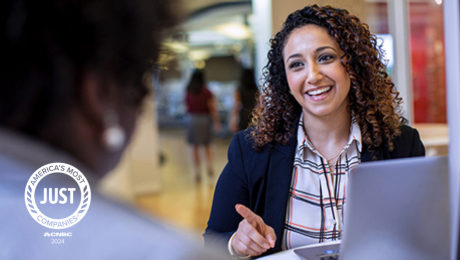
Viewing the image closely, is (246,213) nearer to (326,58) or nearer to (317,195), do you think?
(317,195)

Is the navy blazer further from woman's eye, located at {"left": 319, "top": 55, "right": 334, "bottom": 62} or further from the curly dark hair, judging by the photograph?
woman's eye, located at {"left": 319, "top": 55, "right": 334, "bottom": 62}

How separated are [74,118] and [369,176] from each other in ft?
1.39

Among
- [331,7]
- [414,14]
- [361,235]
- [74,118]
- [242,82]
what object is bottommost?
[361,235]

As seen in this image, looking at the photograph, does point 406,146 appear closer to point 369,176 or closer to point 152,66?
point 369,176

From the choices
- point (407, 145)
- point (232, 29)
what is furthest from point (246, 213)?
point (232, 29)

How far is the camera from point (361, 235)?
60 cm

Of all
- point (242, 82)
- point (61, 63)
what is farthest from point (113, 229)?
point (242, 82)

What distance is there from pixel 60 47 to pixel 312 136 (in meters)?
0.88

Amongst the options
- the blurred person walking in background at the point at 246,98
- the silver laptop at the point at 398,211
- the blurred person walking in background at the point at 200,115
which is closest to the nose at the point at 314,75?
the blurred person walking in background at the point at 246,98

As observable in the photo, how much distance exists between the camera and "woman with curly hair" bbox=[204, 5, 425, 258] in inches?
43.8

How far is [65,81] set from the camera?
0.51 metres

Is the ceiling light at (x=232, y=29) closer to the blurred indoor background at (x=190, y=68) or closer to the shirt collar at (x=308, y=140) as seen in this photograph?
the blurred indoor background at (x=190, y=68)

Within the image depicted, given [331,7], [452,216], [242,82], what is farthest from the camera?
[242,82]

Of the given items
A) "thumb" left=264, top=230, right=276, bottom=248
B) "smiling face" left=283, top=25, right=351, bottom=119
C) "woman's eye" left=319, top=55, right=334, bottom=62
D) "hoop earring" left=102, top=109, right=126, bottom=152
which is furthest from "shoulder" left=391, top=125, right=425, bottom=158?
"hoop earring" left=102, top=109, right=126, bottom=152
